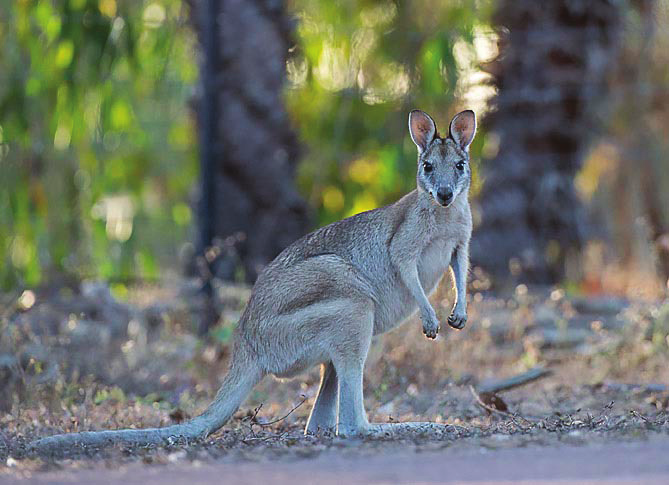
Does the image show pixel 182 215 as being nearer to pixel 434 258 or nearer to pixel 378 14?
pixel 378 14

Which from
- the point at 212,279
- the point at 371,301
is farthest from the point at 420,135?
the point at 212,279

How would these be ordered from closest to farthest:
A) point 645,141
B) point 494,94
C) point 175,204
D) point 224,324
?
point 224,324 < point 494,94 < point 645,141 < point 175,204

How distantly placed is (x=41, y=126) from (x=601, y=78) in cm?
521

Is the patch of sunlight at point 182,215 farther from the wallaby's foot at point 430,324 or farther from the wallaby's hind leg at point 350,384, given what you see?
the wallaby's hind leg at point 350,384

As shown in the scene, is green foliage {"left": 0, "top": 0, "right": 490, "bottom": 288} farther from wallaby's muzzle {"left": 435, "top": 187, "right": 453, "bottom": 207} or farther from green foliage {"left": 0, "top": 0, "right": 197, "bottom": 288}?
wallaby's muzzle {"left": 435, "top": 187, "right": 453, "bottom": 207}

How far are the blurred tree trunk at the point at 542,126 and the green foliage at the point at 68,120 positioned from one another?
3.27 m

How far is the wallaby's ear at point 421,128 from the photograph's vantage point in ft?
19.6

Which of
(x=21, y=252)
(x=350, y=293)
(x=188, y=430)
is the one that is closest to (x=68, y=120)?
(x=21, y=252)

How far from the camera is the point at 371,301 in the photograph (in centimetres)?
568

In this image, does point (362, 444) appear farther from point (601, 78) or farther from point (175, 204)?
point (175, 204)

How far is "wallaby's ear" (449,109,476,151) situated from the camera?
19.5 feet

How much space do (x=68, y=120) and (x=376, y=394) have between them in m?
5.85

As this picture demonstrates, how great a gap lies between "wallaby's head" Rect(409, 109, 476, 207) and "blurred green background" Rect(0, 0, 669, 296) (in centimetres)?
268

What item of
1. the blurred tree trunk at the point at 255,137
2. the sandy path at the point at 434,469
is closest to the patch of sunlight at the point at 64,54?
the blurred tree trunk at the point at 255,137
